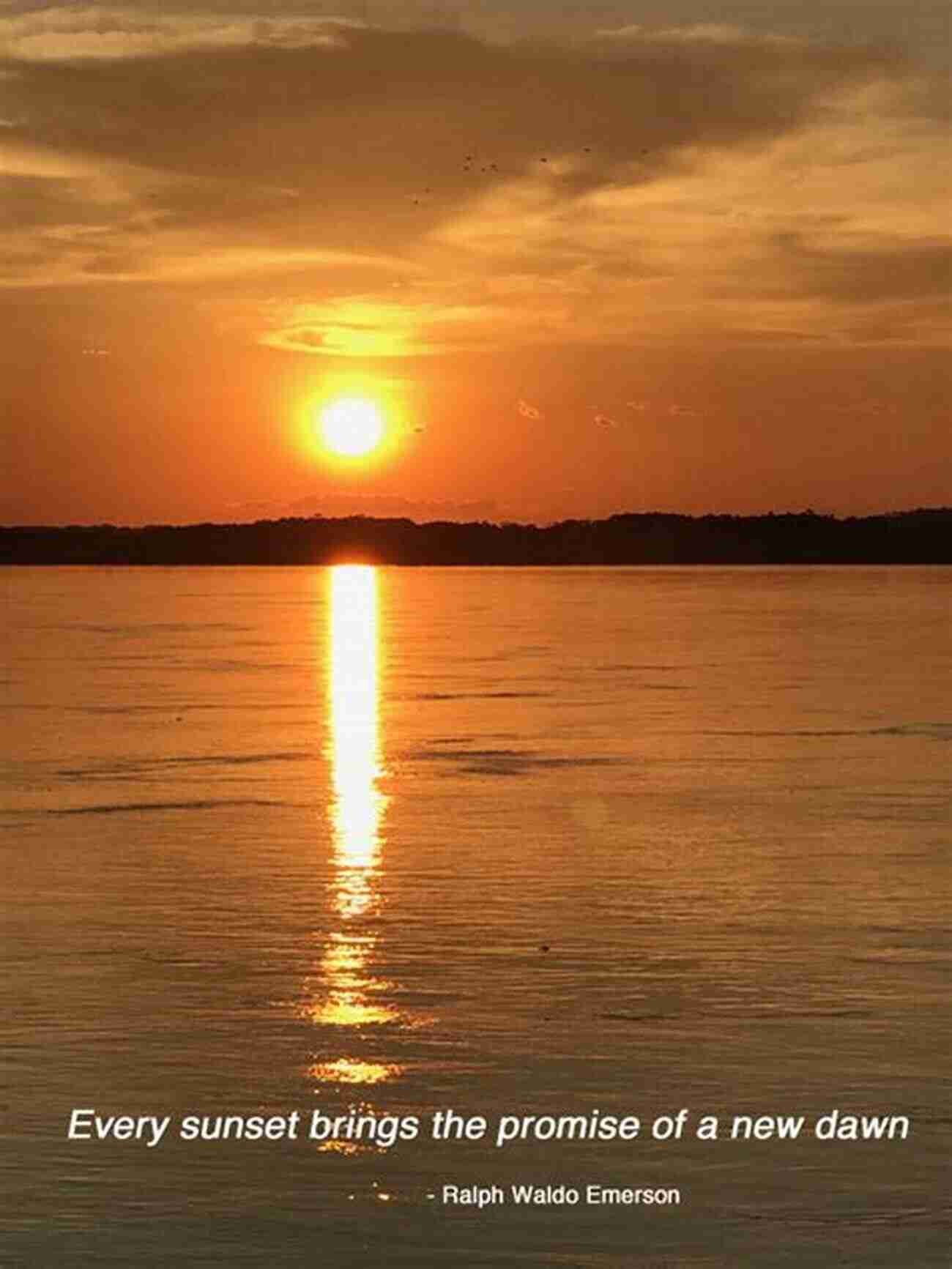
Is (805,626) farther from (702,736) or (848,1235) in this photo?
(848,1235)

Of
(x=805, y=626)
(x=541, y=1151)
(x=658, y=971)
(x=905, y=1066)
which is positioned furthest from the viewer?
(x=805, y=626)

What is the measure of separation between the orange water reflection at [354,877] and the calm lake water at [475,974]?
2.8 inches

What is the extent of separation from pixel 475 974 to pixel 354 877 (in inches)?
208

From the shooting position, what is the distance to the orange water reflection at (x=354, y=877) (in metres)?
15.7

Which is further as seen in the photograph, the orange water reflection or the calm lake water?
the orange water reflection

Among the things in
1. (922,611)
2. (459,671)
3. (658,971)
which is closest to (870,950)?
(658,971)

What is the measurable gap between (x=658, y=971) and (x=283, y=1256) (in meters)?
6.56

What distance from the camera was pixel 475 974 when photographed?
17375mm

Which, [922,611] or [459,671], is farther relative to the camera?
[922,611]

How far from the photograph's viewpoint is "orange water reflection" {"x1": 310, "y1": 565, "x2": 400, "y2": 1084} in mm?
15742

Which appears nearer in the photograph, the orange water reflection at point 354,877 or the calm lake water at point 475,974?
the calm lake water at point 475,974

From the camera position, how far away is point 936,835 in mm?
25297

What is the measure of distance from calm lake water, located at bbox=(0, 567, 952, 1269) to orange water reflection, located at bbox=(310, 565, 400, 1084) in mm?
71

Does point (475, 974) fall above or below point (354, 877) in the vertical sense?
below
